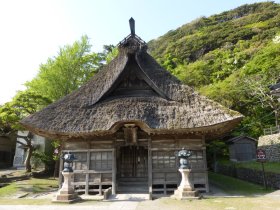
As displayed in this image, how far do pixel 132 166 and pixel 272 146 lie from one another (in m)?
12.5

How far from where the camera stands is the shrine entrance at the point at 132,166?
1591 cm

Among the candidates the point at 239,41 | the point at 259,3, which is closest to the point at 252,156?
the point at 239,41

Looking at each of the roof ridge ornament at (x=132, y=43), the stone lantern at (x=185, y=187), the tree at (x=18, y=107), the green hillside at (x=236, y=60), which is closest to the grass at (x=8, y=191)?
the tree at (x=18, y=107)

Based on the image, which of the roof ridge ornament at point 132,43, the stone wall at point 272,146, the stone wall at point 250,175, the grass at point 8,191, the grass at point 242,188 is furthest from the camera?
the stone wall at point 272,146

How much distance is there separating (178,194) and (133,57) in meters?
8.67

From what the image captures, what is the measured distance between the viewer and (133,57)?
15789mm

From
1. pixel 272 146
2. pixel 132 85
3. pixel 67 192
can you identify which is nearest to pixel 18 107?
pixel 132 85

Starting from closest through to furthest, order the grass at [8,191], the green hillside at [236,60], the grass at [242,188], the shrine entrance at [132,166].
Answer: the grass at [242,188] < the grass at [8,191] < the shrine entrance at [132,166] < the green hillside at [236,60]

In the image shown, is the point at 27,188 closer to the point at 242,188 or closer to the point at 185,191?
the point at 185,191

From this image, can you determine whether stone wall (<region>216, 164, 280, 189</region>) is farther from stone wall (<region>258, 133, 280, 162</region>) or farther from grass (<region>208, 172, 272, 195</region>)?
stone wall (<region>258, 133, 280, 162</region>)

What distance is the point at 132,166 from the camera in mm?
16422

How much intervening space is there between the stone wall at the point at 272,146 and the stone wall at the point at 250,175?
3415 millimetres

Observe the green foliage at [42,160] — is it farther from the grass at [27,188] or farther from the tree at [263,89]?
the tree at [263,89]

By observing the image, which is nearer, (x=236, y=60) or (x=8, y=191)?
(x=8, y=191)
